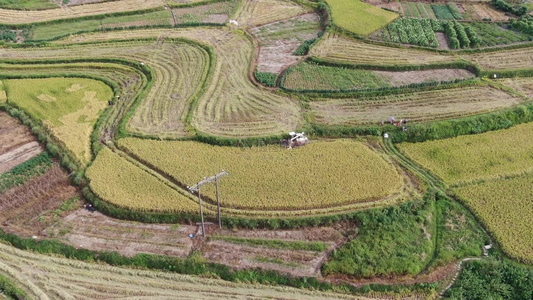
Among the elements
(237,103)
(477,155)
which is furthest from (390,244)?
(237,103)

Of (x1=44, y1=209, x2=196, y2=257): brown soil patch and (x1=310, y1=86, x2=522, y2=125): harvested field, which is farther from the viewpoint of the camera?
(x1=310, y1=86, x2=522, y2=125): harvested field

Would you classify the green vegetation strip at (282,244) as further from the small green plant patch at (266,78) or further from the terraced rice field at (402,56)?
the terraced rice field at (402,56)

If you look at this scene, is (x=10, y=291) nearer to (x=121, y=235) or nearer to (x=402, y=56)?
(x=121, y=235)

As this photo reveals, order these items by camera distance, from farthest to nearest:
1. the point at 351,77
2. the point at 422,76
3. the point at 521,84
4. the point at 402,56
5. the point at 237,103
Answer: the point at 402,56 → the point at 422,76 → the point at 351,77 → the point at 521,84 → the point at 237,103

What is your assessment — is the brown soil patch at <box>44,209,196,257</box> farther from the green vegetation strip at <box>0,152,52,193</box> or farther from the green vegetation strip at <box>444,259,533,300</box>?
the green vegetation strip at <box>444,259,533,300</box>

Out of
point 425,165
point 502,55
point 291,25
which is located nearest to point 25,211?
point 425,165

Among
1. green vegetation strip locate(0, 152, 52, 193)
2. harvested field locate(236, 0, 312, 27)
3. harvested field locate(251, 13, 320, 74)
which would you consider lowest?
green vegetation strip locate(0, 152, 52, 193)

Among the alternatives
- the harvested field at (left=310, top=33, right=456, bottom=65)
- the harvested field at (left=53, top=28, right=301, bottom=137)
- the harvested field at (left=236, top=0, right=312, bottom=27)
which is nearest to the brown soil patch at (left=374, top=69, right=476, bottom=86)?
the harvested field at (left=310, top=33, right=456, bottom=65)
